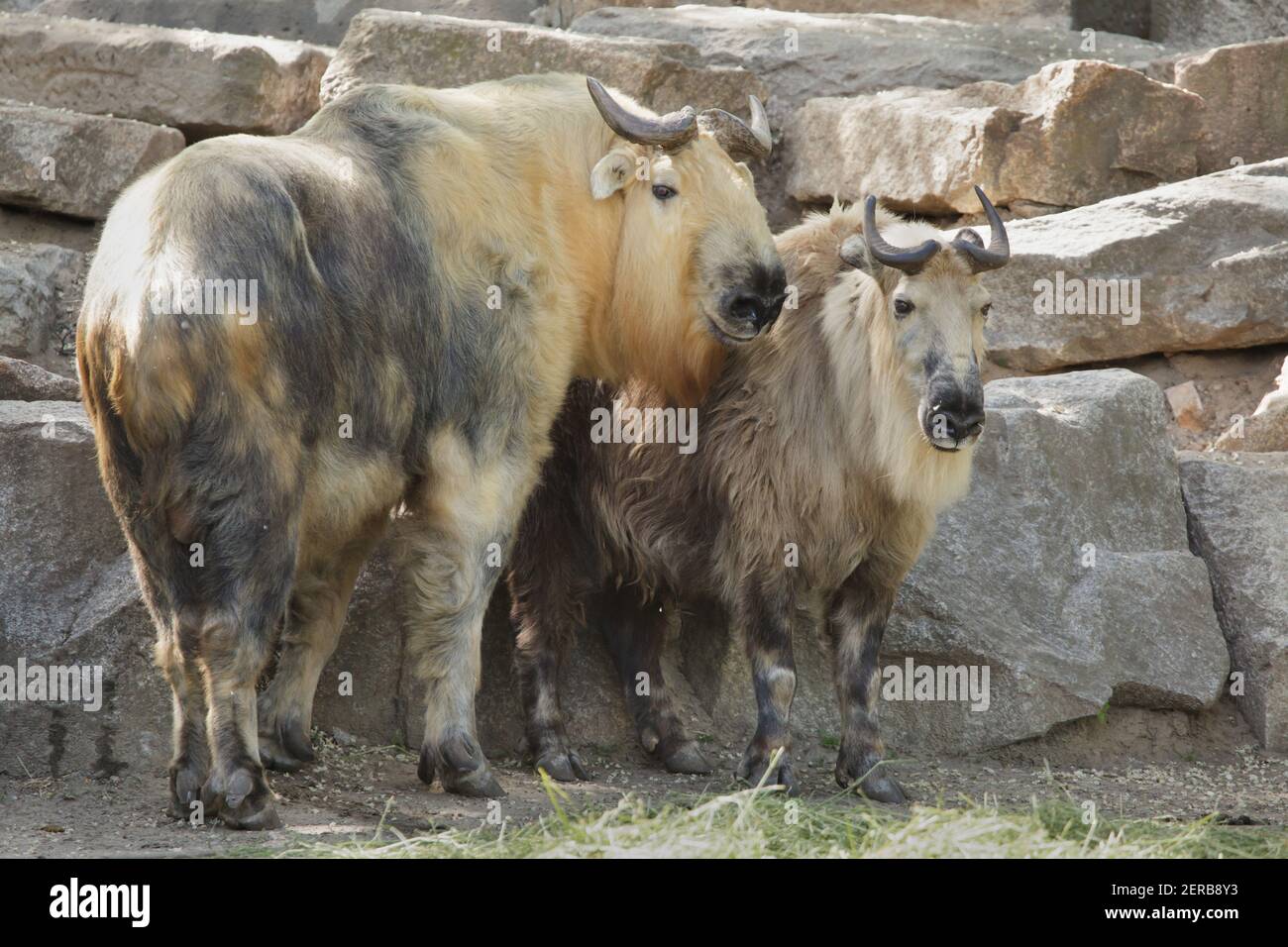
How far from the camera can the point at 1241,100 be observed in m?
8.51

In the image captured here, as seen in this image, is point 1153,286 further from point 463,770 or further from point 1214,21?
point 463,770

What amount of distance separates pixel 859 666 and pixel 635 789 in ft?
2.78

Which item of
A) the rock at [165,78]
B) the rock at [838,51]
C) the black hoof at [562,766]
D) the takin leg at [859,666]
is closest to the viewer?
the takin leg at [859,666]

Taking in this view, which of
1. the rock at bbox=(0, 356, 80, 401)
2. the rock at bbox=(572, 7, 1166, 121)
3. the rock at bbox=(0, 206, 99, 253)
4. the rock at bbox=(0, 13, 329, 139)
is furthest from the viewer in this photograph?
the rock at bbox=(572, 7, 1166, 121)

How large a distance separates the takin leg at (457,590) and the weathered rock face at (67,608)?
851 mm

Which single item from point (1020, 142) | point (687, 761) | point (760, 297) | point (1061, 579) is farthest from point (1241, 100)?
point (687, 761)

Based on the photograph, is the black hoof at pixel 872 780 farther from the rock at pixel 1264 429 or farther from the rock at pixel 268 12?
the rock at pixel 268 12

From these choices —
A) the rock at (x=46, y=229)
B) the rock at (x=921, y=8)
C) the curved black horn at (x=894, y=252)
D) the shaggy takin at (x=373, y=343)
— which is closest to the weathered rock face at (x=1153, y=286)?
the shaggy takin at (x=373, y=343)

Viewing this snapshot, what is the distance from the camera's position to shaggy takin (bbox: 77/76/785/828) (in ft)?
14.2

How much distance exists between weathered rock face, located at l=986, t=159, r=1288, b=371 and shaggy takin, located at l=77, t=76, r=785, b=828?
1.93 metres

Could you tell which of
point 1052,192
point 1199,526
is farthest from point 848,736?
point 1052,192

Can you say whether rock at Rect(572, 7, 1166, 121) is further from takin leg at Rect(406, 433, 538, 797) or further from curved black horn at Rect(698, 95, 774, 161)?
takin leg at Rect(406, 433, 538, 797)

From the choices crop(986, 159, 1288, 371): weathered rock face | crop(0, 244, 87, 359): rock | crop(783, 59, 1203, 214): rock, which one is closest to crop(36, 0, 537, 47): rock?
crop(783, 59, 1203, 214): rock

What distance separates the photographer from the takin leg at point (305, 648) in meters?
5.30
